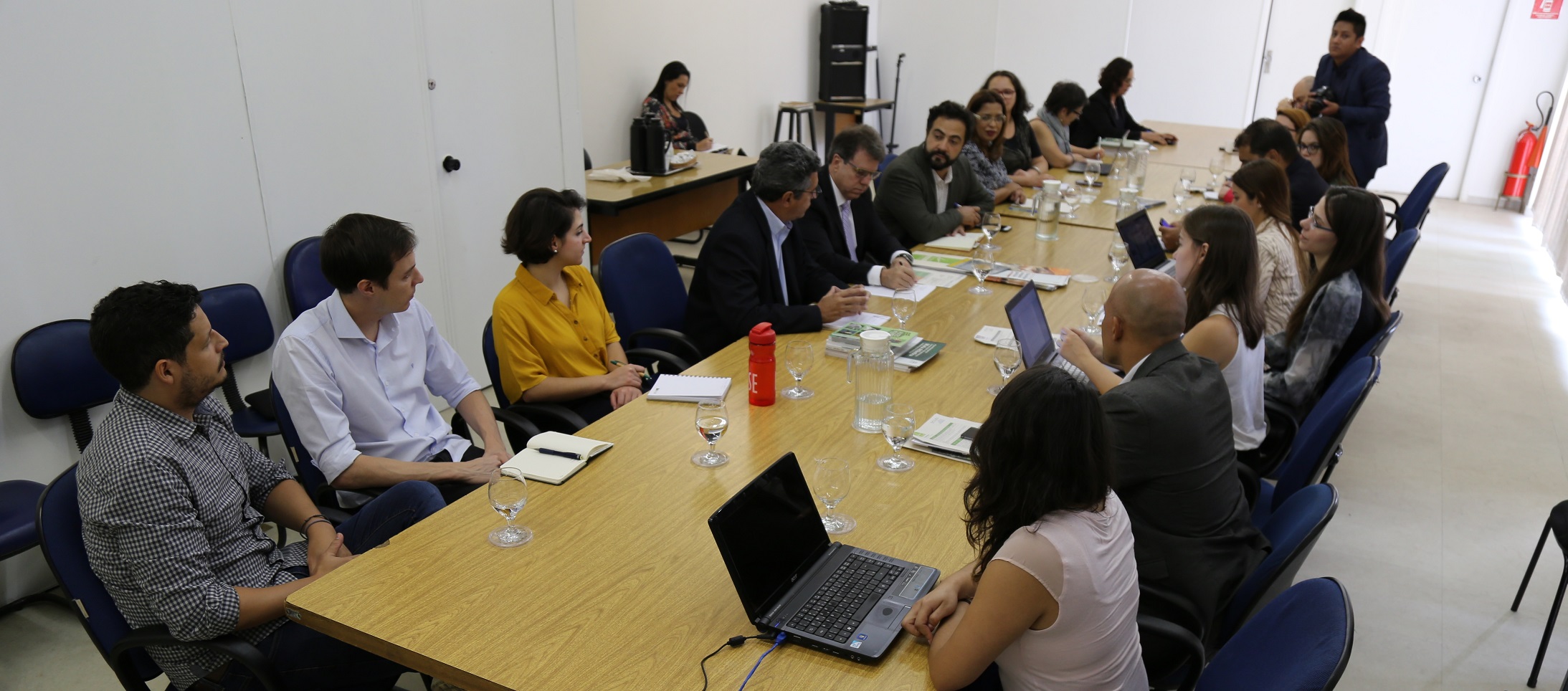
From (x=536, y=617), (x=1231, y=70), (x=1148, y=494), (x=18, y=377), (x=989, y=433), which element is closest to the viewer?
(x=989, y=433)

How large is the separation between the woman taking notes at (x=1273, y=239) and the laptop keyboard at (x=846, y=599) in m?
2.45

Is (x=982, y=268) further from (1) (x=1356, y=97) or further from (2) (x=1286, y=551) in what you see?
(1) (x=1356, y=97)

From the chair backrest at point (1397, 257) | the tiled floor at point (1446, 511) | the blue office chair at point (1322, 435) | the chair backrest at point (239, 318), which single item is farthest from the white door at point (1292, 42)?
the chair backrest at point (239, 318)

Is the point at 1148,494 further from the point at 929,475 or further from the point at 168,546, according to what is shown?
the point at 168,546

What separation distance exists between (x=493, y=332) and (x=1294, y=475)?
250 centimetres

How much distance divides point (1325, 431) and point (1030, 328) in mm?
875

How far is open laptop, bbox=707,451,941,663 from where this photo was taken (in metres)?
1.74

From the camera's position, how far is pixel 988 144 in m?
5.91

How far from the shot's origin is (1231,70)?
35.0 feet

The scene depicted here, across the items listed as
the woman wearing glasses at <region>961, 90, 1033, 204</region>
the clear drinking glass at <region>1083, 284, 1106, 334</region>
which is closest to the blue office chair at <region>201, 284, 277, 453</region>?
the clear drinking glass at <region>1083, 284, 1106, 334</region>

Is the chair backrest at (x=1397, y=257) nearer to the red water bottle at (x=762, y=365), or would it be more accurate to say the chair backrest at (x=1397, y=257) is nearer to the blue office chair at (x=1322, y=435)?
the blue office chair at (x=1322, y=435)

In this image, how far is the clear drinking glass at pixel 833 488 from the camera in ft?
6.84

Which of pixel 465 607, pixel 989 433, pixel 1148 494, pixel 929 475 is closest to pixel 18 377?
pixel 465 607

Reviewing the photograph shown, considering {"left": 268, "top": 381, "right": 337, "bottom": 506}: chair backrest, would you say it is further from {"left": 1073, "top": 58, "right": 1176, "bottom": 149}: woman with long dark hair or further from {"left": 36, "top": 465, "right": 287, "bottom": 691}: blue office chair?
{"left": 1073, "top": 58, "right": 1176, "bottom": 149}: woman with long dark hair
